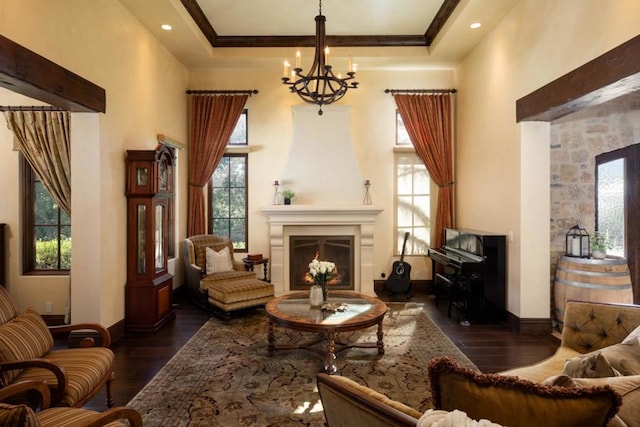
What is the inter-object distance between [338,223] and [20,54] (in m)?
4.33

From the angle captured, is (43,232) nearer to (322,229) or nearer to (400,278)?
(322,229)

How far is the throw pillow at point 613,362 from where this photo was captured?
1.54 metres

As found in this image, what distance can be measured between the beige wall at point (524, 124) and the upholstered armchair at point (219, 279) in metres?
3.22

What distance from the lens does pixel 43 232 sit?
172 inches

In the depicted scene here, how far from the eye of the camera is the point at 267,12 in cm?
Answer: 485

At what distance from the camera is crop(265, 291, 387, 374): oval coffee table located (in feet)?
10.2

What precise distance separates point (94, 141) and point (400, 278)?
4563 millimetres

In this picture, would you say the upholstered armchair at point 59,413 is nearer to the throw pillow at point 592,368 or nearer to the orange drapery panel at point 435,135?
the throw pillow at point 592,368

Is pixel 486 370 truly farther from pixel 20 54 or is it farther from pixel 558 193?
pixel 20 54

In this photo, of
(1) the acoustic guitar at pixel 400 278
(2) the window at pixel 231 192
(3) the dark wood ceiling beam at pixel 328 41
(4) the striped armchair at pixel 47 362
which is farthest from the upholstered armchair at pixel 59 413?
(3) the dark wood ceiling beam at pixel 328 41

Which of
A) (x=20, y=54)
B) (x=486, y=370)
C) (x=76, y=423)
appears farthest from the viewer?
(x=486, y=370)

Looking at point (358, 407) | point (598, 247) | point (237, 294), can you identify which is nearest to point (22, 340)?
point (358, 407)

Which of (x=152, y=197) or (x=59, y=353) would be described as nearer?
(x=59, y=353)

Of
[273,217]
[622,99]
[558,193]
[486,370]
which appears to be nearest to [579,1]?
[622,99]
